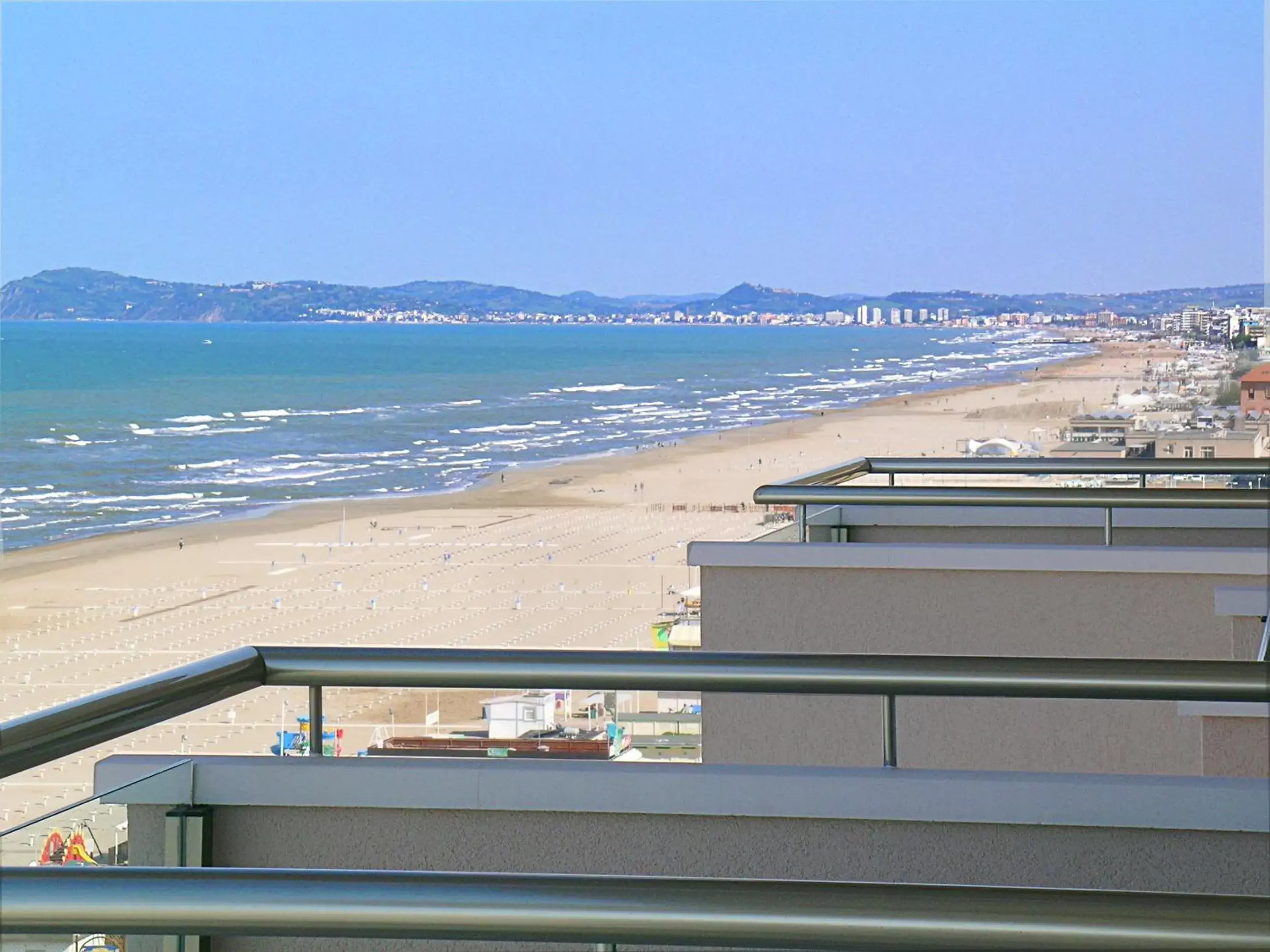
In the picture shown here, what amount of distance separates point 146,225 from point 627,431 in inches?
1111

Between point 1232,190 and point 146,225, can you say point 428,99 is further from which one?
point 1232,190

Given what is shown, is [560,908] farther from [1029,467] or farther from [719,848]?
[1029,467]

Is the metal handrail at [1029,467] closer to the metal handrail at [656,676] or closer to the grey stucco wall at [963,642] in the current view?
the grey stucco wall at [963,642]

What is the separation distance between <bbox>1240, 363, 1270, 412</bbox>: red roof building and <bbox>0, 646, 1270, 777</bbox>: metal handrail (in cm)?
879

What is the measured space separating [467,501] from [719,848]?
25613 mm

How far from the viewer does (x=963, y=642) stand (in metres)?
2.91

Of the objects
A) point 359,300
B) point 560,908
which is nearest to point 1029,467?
point 560,908

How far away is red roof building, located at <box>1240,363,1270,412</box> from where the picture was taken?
31.0 feet

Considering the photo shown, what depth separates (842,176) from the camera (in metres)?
50.3

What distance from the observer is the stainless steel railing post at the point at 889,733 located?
1.30 metres

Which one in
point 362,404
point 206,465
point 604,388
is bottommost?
point 206,465

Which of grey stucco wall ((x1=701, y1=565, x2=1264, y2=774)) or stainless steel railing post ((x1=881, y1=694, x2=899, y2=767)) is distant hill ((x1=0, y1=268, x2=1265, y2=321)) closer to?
grey stucco wall ((x1=701, y1=565, x2=1264, y2=774))

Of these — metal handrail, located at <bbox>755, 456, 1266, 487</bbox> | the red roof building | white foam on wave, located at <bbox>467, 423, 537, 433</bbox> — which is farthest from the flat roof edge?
white foam on wave, located at <bbox>467, 423, 537, 433</bbox>

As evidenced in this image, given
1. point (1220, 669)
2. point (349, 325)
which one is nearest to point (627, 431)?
point (1220, 669)
